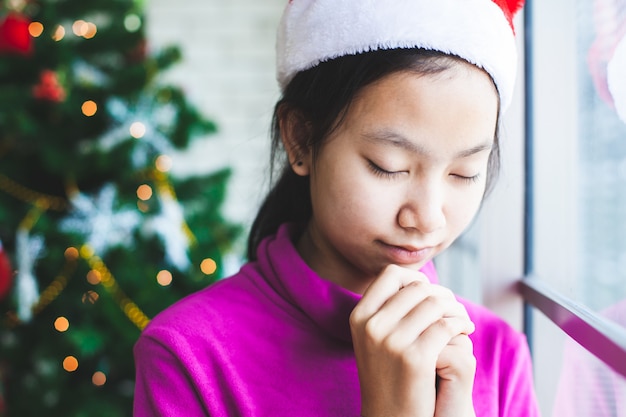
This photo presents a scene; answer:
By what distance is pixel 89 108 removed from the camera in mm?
1877

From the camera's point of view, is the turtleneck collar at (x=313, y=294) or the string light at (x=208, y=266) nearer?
the turtleneck collar at (x=313, y=294)

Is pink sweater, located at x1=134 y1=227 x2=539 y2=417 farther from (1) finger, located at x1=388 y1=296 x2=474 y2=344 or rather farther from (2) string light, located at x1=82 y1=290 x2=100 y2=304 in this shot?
(2) string light, located at x1=82 y1=290 x2=100 y2=304

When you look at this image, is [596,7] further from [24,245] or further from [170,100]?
[24,245]

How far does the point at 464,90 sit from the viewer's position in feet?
2.42

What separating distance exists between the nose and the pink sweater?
16cm

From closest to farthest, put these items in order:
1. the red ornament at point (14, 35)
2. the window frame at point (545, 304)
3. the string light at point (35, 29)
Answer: the window frame at point (545, 304) < the red ornament at point (14, 35) < the string light at point (35, 29)

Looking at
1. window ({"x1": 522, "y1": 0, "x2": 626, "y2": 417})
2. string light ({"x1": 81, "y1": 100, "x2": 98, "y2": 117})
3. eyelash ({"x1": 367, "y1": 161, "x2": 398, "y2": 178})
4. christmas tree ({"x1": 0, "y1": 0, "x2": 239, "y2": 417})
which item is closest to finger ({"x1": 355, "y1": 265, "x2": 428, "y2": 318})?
eyelash ({"x1": 367, "y1": 161, "x2": 398, "y2": 178})

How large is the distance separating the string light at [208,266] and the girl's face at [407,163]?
4.04 feet

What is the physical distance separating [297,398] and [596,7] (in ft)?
2.10

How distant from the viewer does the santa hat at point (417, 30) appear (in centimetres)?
74

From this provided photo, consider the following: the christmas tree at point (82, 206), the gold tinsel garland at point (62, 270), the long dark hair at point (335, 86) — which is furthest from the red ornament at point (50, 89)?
the long dark hair at point (335, 86)

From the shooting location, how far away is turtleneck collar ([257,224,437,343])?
0.85 m

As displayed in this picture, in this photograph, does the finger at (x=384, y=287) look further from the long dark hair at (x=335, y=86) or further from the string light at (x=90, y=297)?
the string light at (x=90, y=297)

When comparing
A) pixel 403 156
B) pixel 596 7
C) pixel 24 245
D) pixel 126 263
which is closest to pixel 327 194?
pixel 403 156
